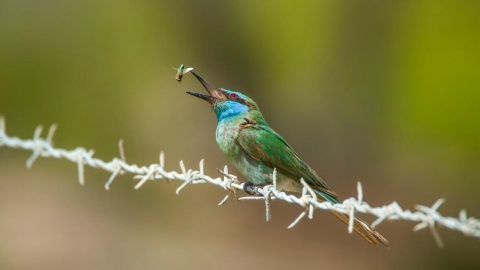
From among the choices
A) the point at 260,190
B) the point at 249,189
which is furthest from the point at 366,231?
the point at 249,189

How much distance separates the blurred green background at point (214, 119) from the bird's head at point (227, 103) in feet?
19.2

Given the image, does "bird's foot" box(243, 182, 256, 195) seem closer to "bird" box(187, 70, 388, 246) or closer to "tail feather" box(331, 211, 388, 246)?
"bird" box(187, 70, 388, 246)

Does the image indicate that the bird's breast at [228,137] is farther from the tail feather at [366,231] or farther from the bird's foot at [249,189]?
the tail feather at [366,231]

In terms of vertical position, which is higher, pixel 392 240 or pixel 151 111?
pixel 151 111

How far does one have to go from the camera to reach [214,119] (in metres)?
13.4

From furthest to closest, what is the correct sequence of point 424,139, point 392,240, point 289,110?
1. point 289,110
2. point 424,139
3. point 392,240

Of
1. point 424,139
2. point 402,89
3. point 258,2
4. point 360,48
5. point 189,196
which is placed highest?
point 258,2

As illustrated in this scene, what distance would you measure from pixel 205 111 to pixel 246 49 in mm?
1415

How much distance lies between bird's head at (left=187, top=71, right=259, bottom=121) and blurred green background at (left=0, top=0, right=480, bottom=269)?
19.2 feet

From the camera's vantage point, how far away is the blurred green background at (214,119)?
1123 cm

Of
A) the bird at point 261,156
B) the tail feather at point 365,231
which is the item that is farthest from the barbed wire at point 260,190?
the tail feather at point 365,231

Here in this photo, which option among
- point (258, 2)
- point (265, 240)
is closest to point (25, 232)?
point (265, 240)

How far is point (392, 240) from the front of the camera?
11.0 meters

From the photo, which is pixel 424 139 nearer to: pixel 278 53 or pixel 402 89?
pixel 402 89
